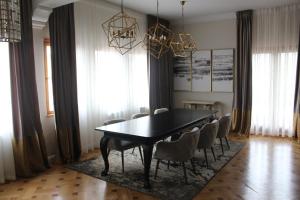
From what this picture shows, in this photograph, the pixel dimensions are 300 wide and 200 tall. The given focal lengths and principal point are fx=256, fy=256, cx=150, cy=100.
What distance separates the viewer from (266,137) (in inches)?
226

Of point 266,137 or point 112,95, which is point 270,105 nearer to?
point 266,137

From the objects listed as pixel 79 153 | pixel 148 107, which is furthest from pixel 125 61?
pixel 79 153

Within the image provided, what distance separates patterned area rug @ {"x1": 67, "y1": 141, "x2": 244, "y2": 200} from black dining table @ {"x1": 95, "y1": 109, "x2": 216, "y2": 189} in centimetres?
17

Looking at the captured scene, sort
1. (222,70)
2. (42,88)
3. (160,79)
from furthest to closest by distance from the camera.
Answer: (160,79) → (222,70) → (42,88)

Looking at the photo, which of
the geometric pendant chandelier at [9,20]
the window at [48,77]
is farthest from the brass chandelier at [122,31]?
the geometric pendant chandelier at [9,20]

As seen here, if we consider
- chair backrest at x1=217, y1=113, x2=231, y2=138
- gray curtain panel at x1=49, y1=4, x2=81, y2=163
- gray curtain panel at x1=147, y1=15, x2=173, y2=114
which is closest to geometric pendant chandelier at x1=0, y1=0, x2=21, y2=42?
gray curtain panel at x1=49, y1=4, x2=81, y2=163

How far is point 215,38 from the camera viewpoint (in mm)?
6434

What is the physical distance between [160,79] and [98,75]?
6.89 ft

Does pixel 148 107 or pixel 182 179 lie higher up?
pixel 148 107

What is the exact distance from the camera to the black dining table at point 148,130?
3172 mm

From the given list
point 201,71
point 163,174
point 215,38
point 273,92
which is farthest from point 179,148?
point 215,38

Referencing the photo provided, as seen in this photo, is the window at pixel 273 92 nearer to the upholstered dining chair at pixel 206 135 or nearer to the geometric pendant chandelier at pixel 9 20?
the upholstered dining chair at pixel 206 135

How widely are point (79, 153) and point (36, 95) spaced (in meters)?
1.27

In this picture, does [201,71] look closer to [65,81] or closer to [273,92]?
[273,92]
